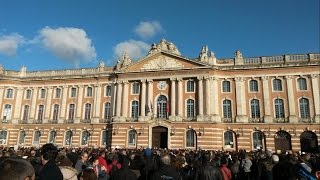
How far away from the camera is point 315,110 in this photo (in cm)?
3797

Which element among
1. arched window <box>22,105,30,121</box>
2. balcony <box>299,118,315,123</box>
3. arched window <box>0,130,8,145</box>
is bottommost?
arched window <box>0,130,8,145</box>

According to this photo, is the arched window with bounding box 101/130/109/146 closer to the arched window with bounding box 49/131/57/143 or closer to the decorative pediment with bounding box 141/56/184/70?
the arched window with bounding box 49/131/57/143

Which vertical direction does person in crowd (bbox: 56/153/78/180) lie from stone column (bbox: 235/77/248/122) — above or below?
below

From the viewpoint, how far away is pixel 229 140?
4000 cm

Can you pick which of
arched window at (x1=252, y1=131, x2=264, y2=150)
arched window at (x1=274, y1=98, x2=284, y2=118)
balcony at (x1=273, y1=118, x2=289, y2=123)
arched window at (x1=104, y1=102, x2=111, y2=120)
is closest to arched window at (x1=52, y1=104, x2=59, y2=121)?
arched window at (x1=104, y1=102, x2=111, y2=120)

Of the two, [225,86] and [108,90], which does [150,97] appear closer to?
[108,90]

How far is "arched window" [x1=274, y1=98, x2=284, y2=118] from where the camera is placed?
129 ft

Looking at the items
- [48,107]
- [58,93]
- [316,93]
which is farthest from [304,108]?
[48,107]

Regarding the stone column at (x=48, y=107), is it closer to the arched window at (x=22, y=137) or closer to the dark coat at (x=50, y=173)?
the arched window at (x=22, y=137)

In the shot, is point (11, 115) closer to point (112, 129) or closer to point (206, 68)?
point (112, 129)

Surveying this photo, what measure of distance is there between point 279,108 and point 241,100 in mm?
4859

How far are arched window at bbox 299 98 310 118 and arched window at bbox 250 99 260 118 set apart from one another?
17.0 ft

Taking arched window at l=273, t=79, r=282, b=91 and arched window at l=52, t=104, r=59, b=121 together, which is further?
arched window at l=52, t=104, r=59, b=121

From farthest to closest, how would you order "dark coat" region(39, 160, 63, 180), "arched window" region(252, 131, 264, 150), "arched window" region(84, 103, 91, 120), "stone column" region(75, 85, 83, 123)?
"arched window" region(84, 103, 91, 120) → "stone column" region(75, 85, 83, 123) → "arched window" region(252, 131, 264, 150) → "dark coat" region(39, 160, 63, 180)
